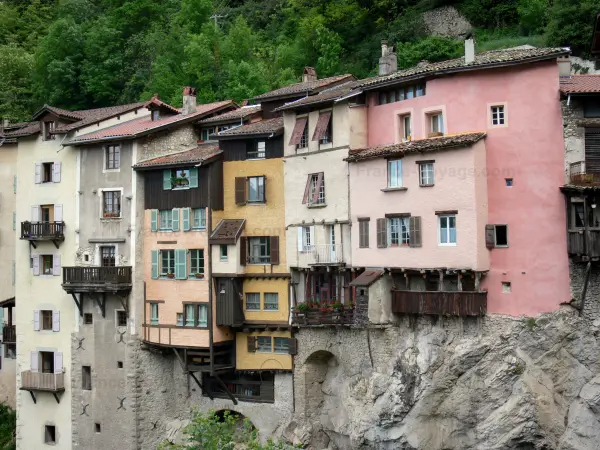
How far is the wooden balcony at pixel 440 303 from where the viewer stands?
35.8 meters

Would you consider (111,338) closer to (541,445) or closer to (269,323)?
(269,323)

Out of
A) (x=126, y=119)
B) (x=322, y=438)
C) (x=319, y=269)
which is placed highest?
(x=126, y=119)

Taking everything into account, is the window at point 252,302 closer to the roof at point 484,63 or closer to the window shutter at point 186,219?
the window shutter at point 186,219

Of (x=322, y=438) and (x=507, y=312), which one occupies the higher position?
(x=507, y=312)

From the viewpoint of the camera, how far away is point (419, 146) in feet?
121

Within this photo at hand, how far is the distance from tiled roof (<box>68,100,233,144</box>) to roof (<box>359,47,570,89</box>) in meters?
10.7

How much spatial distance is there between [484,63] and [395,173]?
18.9ft

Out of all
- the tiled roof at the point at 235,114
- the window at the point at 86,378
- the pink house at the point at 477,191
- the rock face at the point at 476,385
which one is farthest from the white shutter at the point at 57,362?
the pink house at the point at 477,191

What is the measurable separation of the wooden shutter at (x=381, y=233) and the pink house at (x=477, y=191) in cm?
4

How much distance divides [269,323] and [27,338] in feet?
48.8

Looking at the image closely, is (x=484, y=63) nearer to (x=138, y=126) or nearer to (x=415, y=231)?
(x=415, y=231)

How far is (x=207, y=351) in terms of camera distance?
44.3 meters

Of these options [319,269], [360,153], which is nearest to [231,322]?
[319,269]

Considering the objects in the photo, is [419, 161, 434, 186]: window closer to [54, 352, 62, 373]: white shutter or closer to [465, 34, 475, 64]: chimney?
[465, 34, 475, 64]: chimney
